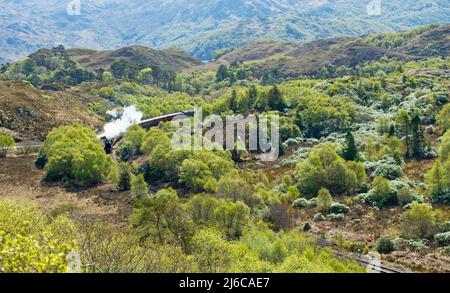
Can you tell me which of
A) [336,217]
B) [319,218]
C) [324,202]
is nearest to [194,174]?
[324,202]

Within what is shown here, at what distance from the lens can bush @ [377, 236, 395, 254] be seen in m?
49.5

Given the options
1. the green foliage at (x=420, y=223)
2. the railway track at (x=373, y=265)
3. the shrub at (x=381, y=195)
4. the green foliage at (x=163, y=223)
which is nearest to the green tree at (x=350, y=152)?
the shrub at (x=381, y=195)

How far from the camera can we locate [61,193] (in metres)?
65.6

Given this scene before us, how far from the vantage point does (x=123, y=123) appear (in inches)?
4653

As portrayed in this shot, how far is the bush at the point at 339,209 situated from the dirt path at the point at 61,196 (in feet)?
91.5

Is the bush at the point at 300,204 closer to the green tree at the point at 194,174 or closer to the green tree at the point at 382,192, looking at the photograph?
the green tree at the point at 382,192

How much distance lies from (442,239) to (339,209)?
50.4 feet

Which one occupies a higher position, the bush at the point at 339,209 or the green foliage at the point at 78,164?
the green foliage at the point at 78,164

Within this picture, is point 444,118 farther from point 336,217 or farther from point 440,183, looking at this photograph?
point 336,217

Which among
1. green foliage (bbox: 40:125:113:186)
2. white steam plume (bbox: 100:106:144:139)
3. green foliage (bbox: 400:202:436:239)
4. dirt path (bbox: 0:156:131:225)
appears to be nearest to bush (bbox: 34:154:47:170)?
green foliage (bbox: 40:125:113:186)

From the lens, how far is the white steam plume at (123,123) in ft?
356

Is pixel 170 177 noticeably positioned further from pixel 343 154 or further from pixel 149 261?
pixel 149 261

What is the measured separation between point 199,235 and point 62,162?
143 feet
